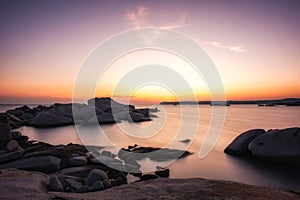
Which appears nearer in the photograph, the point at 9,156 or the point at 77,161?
the point at 77,161

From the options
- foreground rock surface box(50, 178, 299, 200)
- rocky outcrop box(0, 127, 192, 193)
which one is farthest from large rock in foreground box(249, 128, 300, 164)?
foreground rock surface box(50, 178, 299, 200)

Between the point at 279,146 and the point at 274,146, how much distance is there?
0.32 metres

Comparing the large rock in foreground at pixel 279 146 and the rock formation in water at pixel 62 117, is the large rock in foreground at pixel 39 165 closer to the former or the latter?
the large rock in foreground at pixel 279 146

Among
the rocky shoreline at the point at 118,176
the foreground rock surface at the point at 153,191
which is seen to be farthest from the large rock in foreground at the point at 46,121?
the foreground rock surface at the point at 153,191

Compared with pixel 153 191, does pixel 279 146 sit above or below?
above

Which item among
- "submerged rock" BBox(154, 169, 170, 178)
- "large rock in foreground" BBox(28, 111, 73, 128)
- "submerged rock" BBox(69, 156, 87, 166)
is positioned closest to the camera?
"submerged rock" BBox(154, 169, 170, 178)

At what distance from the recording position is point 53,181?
998cm

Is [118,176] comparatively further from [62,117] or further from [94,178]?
[62,117]

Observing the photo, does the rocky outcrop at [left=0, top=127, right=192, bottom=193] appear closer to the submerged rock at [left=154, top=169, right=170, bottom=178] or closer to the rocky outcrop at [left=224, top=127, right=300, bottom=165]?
the submerged rock at [left=154, top=169, right=170, bottom=178]

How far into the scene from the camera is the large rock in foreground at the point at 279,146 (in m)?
14.9

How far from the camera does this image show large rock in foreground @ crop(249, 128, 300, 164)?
1493 cm

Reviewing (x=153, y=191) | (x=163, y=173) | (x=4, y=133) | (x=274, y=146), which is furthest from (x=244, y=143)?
(x=4, y=133)

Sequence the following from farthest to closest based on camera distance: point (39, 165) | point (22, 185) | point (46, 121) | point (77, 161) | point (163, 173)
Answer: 1. point (46, 121)
2. point (77, 161)
3. point (163, 173)
4. point (39, 165)
5. point (22, 185)

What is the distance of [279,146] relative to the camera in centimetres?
1578
